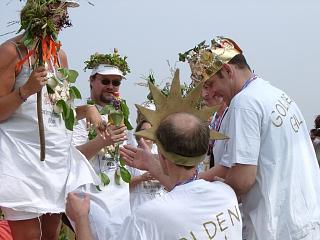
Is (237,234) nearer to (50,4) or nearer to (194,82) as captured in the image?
(194,82)

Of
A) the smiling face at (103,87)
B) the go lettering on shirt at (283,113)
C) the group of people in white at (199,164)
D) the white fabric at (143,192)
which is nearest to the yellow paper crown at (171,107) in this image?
the group of people in white at (199,164)

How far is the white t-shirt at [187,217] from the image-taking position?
2.83 metres

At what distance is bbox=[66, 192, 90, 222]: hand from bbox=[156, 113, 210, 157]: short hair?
23.8 inches

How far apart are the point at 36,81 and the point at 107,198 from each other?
111 centimetres

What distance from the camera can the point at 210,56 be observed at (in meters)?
4.13

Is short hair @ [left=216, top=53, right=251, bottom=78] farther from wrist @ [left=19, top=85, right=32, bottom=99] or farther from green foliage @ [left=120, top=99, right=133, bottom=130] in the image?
wrist @ [left=19, top=85, right=32, bottom=99]

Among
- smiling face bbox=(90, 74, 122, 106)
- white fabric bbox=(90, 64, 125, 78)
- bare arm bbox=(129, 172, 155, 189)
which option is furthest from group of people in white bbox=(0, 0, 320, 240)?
white fabric bbox=(90, 64, 125, 78)

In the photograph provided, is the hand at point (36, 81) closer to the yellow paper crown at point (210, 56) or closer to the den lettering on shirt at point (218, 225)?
the yellow paper crown at point (210, 56)

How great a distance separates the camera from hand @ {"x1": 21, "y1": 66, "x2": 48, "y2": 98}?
3.56 m

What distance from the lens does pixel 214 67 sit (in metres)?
4.04

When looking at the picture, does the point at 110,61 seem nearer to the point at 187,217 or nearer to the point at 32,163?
the point at 32,163

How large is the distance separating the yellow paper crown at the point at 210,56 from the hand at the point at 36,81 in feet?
3.58

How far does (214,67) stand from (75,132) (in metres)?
1.53

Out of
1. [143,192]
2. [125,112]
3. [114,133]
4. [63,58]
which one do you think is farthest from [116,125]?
[143,192]
